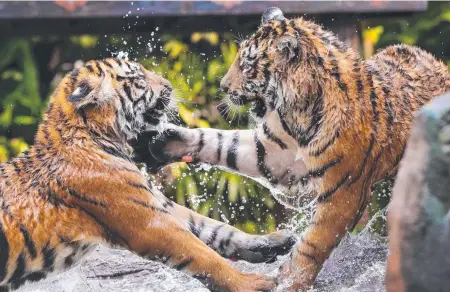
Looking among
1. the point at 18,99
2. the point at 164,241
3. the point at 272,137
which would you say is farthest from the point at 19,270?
the point at 18,99

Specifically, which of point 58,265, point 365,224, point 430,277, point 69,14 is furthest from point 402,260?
point 69,14

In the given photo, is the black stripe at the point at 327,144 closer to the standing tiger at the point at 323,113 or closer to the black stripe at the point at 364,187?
the standing tiger at the point at 323,113

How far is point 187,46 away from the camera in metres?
5.31

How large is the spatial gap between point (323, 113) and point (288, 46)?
0.31m

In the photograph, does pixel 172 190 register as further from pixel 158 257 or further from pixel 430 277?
pixel 430 277

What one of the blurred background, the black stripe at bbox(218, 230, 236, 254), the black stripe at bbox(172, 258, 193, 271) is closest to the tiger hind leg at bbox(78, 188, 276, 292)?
the black stripe at bbox(172, 258, 193, 271)

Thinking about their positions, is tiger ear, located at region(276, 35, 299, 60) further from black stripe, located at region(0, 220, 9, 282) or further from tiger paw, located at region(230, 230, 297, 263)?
black stripe, located at region(0, 220, 9, 282)

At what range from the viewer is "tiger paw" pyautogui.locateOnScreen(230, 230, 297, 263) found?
378 cm

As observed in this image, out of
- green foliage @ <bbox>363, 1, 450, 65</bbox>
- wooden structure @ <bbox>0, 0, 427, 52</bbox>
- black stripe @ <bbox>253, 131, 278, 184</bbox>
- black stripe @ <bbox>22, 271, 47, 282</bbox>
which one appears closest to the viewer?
black stripe @ <bbox>22, 271, 47, 282</bbox>

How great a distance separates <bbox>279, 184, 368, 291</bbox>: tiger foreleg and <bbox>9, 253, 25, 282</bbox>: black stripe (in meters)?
1.04

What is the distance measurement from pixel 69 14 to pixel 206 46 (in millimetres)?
888

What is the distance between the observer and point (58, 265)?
3.55 meters

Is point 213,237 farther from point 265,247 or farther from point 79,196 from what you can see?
point 79,196

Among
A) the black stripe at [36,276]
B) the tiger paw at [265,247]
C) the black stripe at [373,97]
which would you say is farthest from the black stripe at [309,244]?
the black stripe at [36,276]
